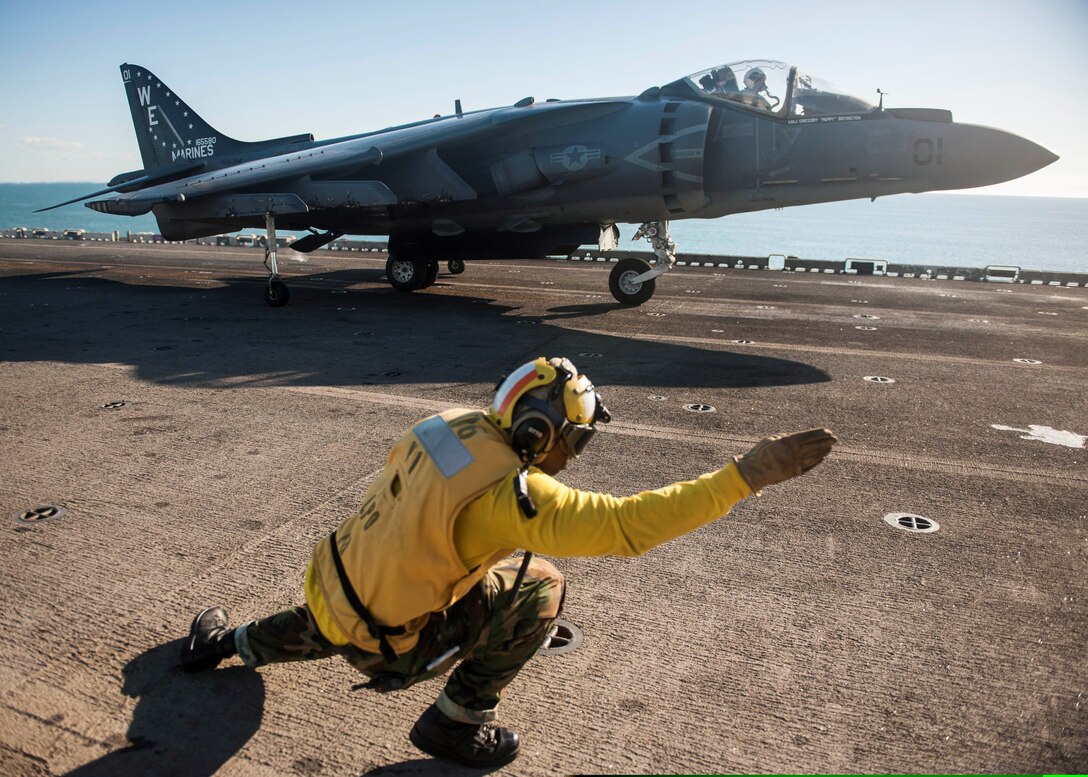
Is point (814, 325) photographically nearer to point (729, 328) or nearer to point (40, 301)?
point (729, 328)

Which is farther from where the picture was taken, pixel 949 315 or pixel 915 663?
pixel 949 315

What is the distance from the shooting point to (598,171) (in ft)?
46.3

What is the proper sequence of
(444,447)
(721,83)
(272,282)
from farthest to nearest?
(272,282), (721,83), (444,447)

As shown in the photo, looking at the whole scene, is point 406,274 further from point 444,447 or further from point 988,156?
point 444,447

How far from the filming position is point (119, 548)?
5.46m

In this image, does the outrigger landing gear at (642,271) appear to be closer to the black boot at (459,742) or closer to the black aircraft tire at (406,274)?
the black aircraft tire at (406,274)

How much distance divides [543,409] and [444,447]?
45cm

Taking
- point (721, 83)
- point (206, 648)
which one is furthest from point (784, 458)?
point (721, 83)

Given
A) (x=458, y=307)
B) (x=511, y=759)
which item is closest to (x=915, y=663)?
(x=511, y=759)

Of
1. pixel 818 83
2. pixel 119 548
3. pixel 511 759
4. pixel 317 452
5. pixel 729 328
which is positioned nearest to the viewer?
pixel 511 759

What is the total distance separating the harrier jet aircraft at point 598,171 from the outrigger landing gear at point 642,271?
0.10 feet

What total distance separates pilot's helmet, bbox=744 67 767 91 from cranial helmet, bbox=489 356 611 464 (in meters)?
11.7

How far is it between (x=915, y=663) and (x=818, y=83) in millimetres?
11253

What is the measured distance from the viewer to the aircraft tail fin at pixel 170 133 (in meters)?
20.8
